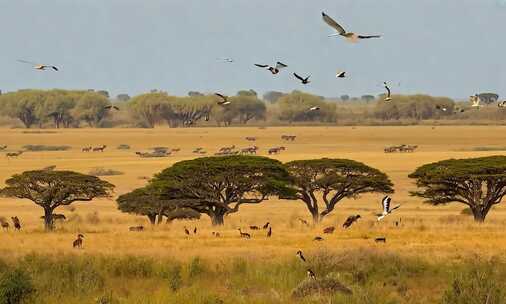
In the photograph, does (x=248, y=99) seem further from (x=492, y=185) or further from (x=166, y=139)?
(x=492, y=185)

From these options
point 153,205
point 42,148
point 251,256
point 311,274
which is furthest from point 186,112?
point 311,274

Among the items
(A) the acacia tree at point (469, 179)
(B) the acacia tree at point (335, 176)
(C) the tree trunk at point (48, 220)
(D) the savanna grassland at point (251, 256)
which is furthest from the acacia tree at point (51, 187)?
(A) the acacia tree at point (469, 179)

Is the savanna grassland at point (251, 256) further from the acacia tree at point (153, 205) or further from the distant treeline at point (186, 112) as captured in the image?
the distant treeline at point (186, 112)

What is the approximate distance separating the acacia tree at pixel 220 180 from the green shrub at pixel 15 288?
20492 millimetres

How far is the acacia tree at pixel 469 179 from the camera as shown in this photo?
4025 centimetres

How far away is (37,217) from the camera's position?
47.6 metres

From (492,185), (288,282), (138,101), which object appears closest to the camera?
(288,282)

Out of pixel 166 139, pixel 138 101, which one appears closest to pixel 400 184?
pixel 166 139

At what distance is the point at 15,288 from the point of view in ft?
65.9

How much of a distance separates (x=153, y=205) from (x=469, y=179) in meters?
14.2

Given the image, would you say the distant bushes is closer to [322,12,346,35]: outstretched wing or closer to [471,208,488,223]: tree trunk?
[471,208,488,223]: tree trunk

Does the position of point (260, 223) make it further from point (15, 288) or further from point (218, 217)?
point (15, 288)

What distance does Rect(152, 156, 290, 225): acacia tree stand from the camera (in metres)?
41.0

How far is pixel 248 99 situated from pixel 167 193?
501ft
